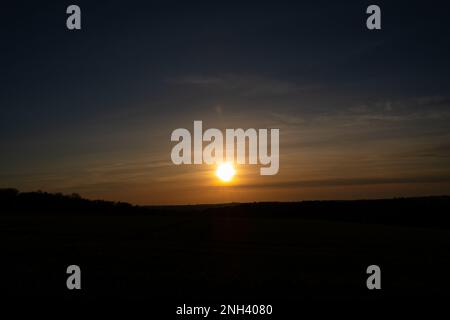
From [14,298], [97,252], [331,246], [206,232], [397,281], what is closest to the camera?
[14,298]

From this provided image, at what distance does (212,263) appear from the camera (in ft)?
69.9

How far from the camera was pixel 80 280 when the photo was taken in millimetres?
16203

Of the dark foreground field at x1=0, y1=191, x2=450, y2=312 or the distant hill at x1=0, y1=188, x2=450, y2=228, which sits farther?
the distant hill at x1=0, y1=188, x2=450, y2=228

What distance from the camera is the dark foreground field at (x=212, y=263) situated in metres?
14.8

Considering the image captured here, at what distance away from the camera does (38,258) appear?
21.5m

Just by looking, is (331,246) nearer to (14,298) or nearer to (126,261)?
(126,261)

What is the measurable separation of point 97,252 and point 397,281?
13672 millimetres

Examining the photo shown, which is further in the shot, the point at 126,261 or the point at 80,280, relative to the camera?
the point at 126,261

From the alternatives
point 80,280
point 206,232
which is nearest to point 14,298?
point 80,280

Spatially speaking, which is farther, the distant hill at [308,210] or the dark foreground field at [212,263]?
the distant hill at [308,210]

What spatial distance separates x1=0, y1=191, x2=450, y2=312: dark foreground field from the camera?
48.6 ft

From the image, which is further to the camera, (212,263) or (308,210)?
(308,210)
